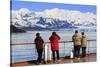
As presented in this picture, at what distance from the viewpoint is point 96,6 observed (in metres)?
2.70

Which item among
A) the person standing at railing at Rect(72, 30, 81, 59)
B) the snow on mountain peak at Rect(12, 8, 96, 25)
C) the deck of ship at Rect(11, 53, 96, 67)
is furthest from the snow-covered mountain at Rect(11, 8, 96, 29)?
the deck of ship at Rect(11, 53, 96, 67)

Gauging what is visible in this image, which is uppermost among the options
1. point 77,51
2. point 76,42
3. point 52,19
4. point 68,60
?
point 52,19

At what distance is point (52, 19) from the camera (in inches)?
97.0

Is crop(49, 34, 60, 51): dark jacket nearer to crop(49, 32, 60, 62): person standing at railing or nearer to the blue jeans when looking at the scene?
crop(49, 32, 60, 62): person standing at railing

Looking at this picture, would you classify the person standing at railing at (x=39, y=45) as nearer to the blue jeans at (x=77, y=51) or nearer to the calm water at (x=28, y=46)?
the calm water at (x=28, y=46)

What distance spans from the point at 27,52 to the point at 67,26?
583 mm

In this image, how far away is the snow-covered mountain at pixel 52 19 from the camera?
233cm

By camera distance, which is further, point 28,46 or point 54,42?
point 54,42

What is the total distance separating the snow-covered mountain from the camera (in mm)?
2326

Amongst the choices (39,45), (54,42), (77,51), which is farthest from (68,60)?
(39,45)

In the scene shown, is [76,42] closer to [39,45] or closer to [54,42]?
[54,42]

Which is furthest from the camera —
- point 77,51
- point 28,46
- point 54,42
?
point 77,51
